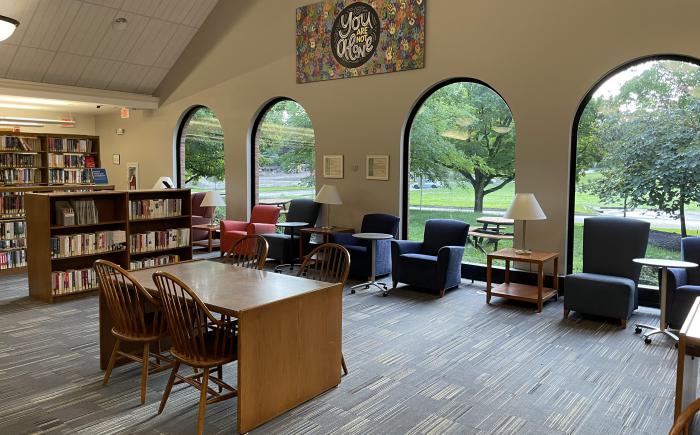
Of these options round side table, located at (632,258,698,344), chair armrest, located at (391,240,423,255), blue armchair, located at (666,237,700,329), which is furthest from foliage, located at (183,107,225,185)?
blue armchair, located at (666,237,700,329)

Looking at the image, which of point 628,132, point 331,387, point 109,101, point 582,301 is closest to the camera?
point 331,387

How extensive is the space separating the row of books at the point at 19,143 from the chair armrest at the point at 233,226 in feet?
12.2

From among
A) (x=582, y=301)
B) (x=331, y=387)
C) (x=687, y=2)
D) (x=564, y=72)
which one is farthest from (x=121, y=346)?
(x=687, y=2)

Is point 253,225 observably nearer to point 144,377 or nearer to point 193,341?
point 144,377

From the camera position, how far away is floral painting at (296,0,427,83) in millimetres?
7441

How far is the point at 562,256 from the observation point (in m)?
6.43

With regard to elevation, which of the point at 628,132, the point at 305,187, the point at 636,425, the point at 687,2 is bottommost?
the point at 636,425

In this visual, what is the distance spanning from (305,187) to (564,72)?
457cm

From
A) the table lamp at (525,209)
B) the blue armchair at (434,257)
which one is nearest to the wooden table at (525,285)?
the table lamp at (525,209)

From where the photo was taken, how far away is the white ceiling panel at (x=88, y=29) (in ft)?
27.1

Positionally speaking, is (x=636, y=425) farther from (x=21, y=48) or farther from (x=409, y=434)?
(x=21, y=48)

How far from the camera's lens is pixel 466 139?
7.57 metres

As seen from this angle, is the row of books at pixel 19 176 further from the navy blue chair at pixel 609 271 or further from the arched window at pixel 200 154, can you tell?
the navy blue chair at pixel 609 271

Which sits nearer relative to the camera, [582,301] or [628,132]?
[582,301]
